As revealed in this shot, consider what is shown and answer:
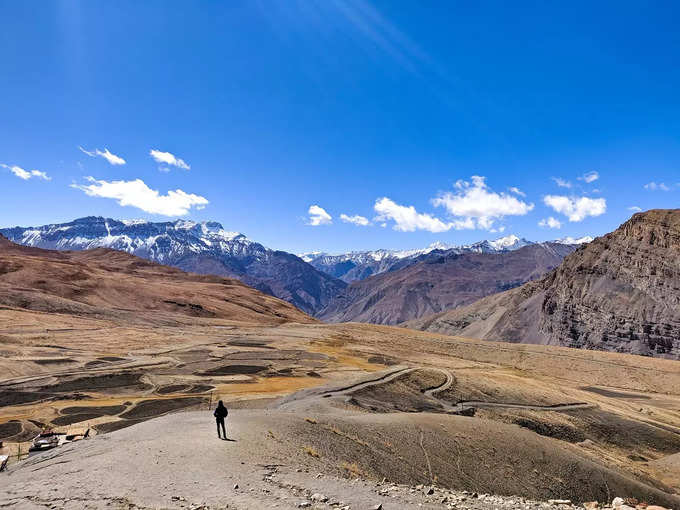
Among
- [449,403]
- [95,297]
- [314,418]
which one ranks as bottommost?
[449,403]

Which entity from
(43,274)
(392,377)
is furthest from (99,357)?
(43,274)

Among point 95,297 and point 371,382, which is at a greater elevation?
point 95,297

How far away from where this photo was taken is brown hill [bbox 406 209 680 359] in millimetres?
128250

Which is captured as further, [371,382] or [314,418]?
[371,382]

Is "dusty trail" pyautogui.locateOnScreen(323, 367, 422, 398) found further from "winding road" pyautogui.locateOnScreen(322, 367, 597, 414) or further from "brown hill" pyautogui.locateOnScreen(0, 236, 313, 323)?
"brown hill" pyautogui.locateOnScreen(0, 236, 313, 323)

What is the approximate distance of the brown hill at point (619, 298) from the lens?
128m

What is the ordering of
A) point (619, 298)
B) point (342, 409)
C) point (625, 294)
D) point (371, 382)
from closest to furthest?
point (342, 409) < point (371, 382) < point (625, 294) < point (619, 298)

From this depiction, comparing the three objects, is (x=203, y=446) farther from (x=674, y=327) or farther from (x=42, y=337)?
(x=674, y=327)

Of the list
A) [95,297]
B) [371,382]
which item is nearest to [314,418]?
[371,382]

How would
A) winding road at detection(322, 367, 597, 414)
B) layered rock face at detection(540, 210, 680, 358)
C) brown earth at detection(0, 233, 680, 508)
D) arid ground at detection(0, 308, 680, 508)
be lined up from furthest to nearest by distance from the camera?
layered rock face at detection(540, 210, 680, 358) → winding road at detection(322, 367, 597, 414) → arid ground at detection(0, 308, 680, 508) → brown earth at detection(0, 233, 680, 508)

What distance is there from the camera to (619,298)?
142 metres

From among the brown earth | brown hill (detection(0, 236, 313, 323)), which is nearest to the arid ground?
the brown earth

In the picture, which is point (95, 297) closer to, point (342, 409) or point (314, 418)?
point (342, 409)

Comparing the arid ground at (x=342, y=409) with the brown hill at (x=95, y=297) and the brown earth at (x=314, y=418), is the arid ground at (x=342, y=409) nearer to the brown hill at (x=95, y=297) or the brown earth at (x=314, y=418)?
the brown earth at (x=314, y=418)
